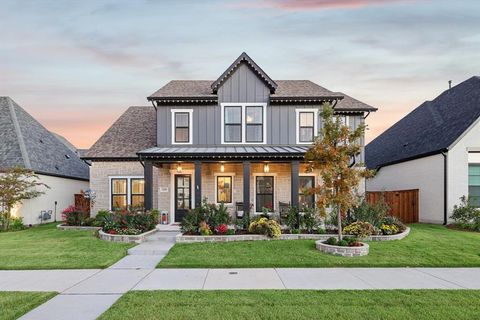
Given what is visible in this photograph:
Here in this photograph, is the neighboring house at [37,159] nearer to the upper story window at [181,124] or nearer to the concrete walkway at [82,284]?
the upper story window at [181,124]

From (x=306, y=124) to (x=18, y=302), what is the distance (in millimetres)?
13824

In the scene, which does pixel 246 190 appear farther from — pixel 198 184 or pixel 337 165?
pixel 337 165

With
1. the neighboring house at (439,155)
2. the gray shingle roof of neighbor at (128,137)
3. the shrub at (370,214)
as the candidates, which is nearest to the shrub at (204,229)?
the shrub at (370,214)

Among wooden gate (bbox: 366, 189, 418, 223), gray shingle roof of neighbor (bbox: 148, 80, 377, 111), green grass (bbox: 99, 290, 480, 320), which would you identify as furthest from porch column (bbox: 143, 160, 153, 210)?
wooden gate (bbox: 366, 189, 418, 223)

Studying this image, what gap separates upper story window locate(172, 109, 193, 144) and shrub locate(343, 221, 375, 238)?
8.92m

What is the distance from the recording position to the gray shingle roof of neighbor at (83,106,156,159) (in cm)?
1697

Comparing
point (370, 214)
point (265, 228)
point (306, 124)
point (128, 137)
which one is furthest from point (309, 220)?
point (128, 137)

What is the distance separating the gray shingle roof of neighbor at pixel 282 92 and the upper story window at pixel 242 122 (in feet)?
3.33

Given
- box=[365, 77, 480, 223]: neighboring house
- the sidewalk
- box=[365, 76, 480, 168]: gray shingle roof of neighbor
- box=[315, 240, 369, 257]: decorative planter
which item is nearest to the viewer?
the sidewalk

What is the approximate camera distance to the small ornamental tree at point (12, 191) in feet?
52.1

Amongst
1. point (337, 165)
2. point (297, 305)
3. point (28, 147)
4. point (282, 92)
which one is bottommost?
point (297, 305)

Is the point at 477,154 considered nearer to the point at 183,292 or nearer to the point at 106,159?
the point at 183,292

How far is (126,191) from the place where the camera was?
16984mm

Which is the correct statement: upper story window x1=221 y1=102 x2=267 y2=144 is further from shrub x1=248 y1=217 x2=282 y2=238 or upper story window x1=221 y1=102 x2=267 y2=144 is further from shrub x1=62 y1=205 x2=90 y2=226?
shrub x1=62 y1=205 x2=90 y2=226
